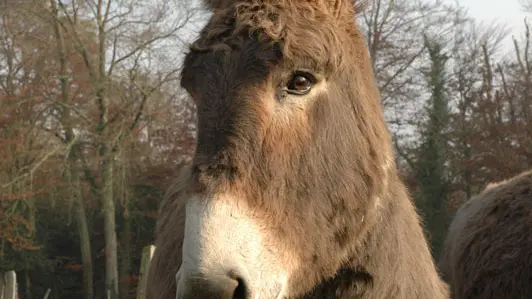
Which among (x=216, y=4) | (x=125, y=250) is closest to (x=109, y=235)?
(x=125, y=250)

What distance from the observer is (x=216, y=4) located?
2953 millimetres

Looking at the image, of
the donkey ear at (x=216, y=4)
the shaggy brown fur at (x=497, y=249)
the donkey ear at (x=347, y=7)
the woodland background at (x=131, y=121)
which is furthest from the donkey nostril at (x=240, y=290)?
the woodland background at (x=131, y=121)

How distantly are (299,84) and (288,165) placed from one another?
38 centimetres

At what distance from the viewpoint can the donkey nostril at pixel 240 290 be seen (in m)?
2.08

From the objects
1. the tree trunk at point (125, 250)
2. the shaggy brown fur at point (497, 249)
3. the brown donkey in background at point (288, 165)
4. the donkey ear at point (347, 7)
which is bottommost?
the tree trunk at point (125, 250)

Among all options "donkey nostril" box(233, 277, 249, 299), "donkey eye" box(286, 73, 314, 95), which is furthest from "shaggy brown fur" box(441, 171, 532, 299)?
"donkey nostril" box(233, 277, 249, 299)

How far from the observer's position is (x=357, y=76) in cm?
286

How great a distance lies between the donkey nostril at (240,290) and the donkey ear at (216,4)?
1.37 metres

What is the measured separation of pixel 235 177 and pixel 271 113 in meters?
0.38

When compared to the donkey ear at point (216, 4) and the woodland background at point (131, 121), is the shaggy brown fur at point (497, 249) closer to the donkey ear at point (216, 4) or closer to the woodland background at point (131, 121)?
the donkey ear at point (216, 4)

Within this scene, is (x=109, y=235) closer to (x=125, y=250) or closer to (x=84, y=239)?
(x=84, y=239)

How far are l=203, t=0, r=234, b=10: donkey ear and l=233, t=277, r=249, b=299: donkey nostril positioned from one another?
1.37 metres

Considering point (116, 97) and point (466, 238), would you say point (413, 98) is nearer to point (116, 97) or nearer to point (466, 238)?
point (116, 97)

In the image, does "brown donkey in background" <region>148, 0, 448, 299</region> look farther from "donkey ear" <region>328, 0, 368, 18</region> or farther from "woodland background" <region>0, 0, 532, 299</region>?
"woodland background" <region>0, 0, 532, 299</region>
